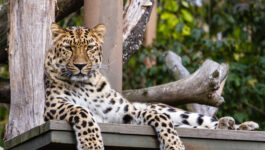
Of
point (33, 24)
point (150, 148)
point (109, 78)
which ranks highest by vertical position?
point (33, 24)

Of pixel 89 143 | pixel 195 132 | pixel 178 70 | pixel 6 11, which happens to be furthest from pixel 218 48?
pixel 89 143

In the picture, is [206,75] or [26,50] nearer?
[26,50]

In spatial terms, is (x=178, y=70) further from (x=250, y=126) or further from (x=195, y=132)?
(x=195, y=132)

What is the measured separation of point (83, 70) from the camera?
564 cm

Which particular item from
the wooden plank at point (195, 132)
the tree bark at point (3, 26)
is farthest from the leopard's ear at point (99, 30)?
the tree bark at point (3, 26)

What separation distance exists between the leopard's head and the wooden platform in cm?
81

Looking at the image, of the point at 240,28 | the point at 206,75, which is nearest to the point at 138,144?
the point at 206,75

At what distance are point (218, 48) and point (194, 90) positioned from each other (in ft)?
13.5

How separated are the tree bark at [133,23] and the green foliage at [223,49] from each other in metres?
2.52

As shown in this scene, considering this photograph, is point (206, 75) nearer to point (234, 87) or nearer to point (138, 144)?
point (138, 144)

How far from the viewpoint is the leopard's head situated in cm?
562

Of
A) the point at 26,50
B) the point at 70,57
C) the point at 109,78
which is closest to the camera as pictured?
the point at 70,57

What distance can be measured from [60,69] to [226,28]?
727 centimetres

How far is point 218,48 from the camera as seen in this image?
36.4 feet
